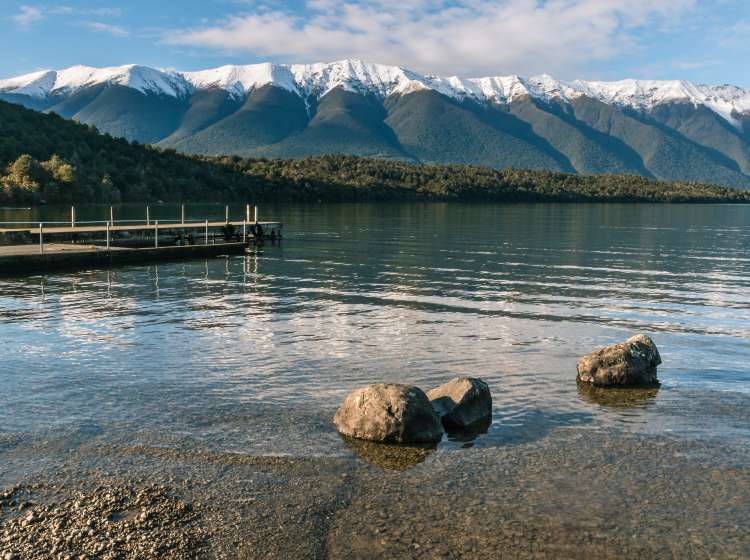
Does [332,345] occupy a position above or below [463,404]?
below

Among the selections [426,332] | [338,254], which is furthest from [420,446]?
[338,254]

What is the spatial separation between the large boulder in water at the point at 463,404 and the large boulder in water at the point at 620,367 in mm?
4560

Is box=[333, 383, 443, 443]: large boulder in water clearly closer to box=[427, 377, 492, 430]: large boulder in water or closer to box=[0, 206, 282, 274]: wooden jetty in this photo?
box=[427, 377, 492, 430]: large boulder in water

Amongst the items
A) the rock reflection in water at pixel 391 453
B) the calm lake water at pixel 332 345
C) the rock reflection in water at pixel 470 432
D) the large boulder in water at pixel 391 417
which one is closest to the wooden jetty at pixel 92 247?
the calm lake water at pixel 332 345

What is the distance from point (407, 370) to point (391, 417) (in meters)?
5.84

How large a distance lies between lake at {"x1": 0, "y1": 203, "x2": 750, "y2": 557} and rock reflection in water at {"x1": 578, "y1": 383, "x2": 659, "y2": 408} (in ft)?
0.33

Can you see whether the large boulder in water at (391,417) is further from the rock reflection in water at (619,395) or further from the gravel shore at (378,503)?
the rock reflection in water at (619,395)

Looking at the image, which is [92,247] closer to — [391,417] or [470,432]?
[391,417]

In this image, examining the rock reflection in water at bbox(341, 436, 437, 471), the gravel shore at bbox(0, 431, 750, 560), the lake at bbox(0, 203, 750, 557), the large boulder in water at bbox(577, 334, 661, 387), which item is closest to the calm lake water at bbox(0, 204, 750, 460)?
the lake at bbox(0, 203, 750, 557)

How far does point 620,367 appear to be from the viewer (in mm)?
18391

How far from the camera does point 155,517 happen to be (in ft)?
33.8

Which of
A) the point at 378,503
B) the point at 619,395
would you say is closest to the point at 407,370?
the point at 619,395

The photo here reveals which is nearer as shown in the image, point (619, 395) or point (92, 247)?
point (619, 395)

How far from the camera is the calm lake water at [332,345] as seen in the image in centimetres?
1484
